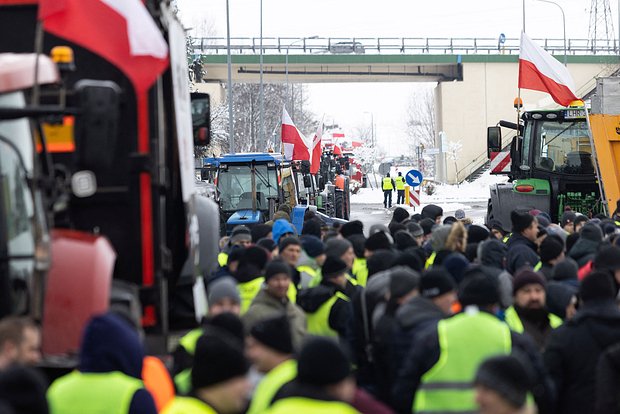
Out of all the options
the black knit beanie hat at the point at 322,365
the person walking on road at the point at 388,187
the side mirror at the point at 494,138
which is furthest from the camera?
the person walking on road at the point at 388,187

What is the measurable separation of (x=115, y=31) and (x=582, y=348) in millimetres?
3714

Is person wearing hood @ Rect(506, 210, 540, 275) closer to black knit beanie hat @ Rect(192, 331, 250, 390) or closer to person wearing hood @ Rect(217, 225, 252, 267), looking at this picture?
person wearing hood @ Rect(217, 225, 252, 267)

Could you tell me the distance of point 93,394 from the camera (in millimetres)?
5215

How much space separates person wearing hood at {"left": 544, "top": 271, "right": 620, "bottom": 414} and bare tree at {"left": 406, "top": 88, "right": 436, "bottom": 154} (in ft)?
350

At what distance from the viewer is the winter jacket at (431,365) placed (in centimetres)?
629

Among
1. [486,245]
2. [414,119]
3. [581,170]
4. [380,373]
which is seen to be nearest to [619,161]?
[581,170]

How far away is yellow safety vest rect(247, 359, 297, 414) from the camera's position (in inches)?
201

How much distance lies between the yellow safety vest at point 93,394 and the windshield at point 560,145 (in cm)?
1706

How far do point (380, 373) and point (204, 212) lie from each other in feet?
10.3

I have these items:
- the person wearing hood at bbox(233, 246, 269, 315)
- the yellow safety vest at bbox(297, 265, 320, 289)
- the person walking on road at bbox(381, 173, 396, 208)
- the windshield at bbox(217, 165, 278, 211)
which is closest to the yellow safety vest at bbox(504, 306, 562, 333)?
the person wearing hood at bbox(233, 246, 269, 315)

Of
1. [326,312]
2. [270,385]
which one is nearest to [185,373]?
[270,385]

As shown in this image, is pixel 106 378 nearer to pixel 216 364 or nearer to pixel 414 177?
pixel 216 364

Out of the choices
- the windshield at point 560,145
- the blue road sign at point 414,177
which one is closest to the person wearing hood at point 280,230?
the windshield at point 560,145

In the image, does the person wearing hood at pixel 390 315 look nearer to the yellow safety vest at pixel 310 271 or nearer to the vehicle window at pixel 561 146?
the yellow safety vest at pixel 310 271
